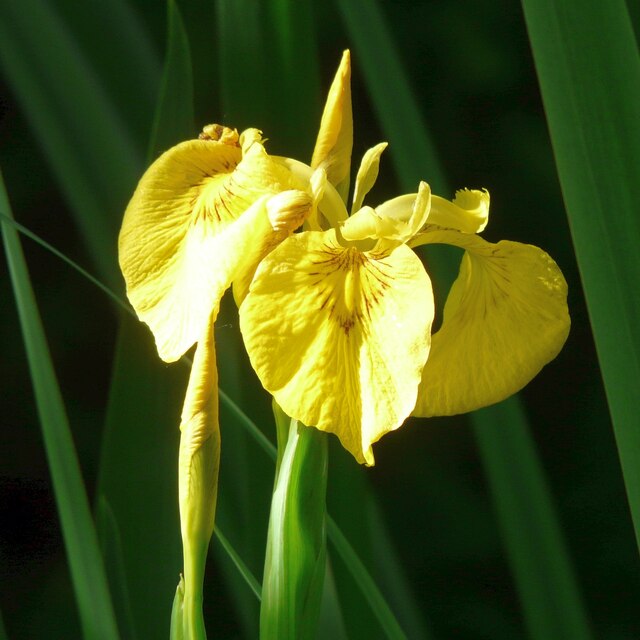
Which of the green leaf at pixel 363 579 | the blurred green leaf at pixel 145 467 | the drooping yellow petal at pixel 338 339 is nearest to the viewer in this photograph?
the drooping yellow petal at pixel 338 339

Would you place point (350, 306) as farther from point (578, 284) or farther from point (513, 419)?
point (578, 284)

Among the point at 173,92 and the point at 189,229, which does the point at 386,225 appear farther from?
the point at 173,92

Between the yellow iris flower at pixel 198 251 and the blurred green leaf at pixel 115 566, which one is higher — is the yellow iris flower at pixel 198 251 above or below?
above

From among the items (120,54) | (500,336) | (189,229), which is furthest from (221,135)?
(120,54)

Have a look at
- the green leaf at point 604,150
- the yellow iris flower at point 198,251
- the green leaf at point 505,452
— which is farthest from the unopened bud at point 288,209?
the green leaf at point 505,452

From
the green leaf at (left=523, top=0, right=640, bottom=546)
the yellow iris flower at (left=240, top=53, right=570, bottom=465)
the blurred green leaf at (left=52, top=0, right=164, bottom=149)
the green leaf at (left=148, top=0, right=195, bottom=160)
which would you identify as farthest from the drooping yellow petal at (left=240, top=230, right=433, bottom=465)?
the blurred green leaf at (left=52, top=0, right=164, bottom=149)

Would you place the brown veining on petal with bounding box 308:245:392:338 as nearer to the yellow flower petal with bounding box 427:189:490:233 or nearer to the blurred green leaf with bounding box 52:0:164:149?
the yellow flower petal with bounding box 427:189:490:233

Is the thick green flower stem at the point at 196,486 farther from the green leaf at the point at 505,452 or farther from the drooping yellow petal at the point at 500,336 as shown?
the green leaf at the point at 505,452
